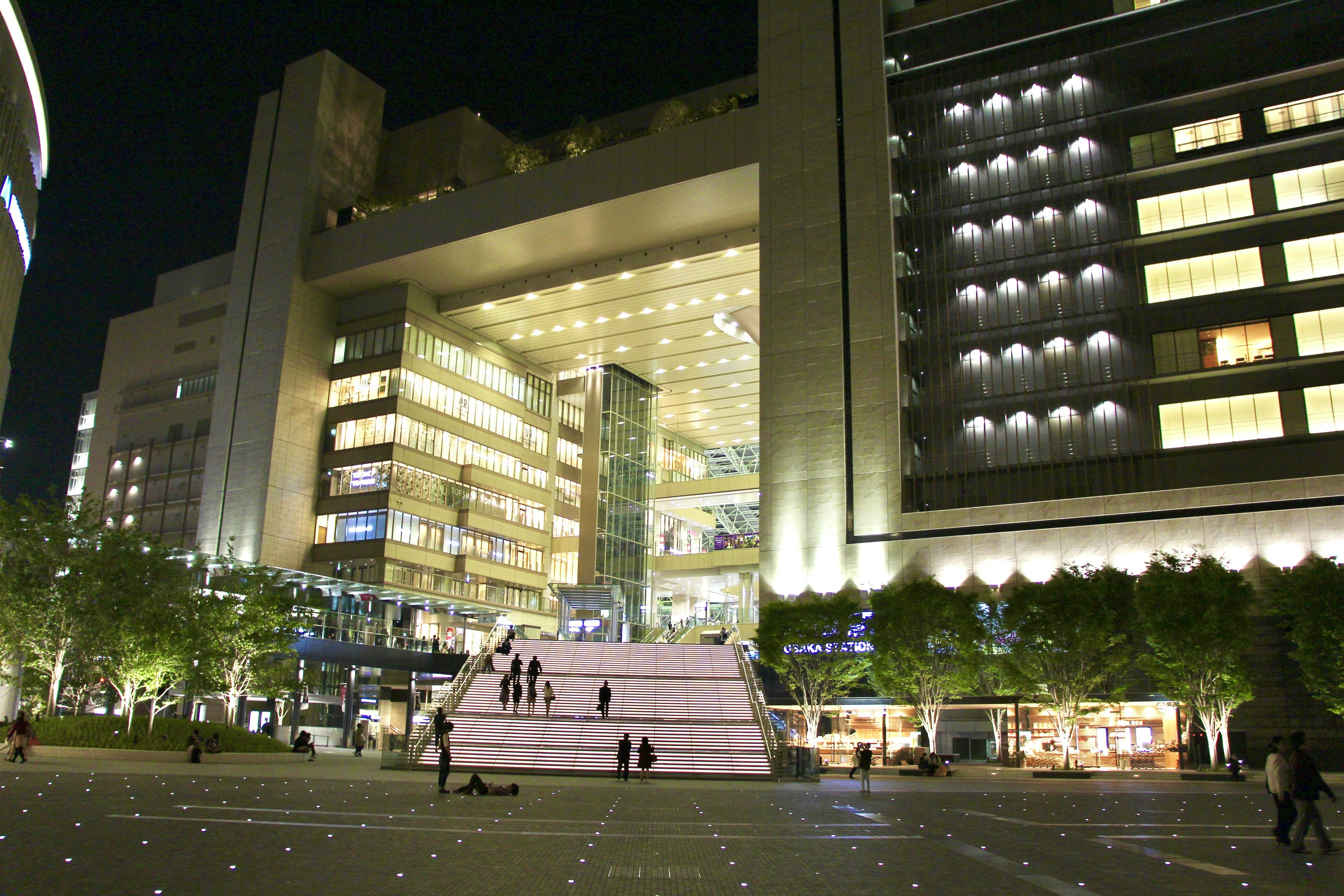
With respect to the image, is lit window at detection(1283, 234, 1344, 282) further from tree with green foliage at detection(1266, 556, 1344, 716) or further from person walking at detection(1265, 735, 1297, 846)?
person walking at detection(1265, 735, 1297, 846)

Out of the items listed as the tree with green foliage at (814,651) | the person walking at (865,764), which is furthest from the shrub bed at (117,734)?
the person walking at (865,764)

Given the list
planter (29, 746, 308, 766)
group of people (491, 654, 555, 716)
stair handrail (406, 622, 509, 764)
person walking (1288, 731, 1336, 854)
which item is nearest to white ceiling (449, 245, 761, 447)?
stair handrail (406, 622, 509, 764)

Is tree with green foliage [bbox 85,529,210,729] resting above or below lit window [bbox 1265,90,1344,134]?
below

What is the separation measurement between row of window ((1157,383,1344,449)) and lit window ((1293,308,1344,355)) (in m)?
1.93

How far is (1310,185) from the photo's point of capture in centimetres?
4919

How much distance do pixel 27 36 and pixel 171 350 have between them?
129 feet

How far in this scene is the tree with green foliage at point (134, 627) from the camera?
1485 inches

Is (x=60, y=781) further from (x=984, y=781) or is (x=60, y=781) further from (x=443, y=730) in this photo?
(x=984, y=781)

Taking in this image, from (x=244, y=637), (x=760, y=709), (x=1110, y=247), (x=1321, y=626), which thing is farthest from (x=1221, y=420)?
(x=244, y=637)

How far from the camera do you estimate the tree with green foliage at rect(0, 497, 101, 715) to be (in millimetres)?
37531

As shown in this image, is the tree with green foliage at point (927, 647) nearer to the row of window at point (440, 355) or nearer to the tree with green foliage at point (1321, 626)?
the tree with green foliage at point (1321, 626)

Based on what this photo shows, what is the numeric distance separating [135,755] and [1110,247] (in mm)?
47514

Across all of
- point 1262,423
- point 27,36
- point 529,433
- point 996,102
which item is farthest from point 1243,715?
point 27,36

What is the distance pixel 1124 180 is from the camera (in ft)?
172
